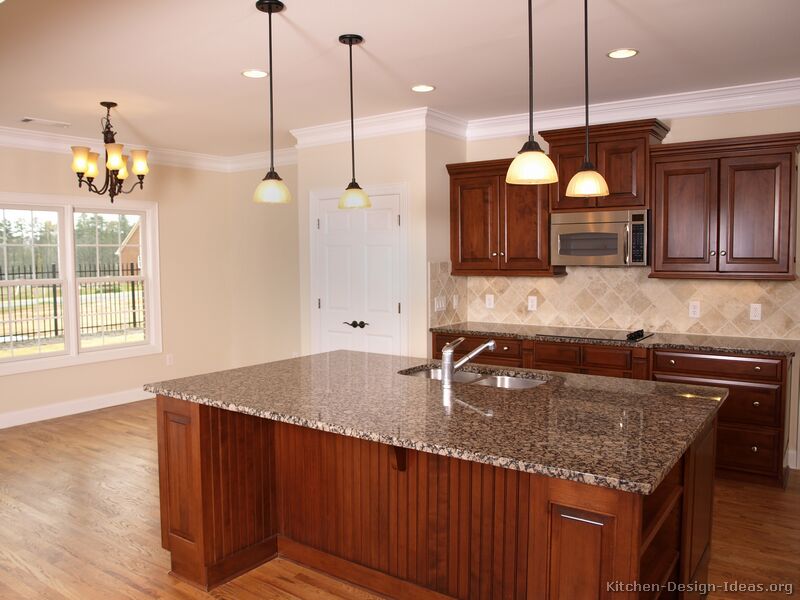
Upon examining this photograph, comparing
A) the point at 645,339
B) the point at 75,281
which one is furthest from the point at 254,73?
the point at 75,281

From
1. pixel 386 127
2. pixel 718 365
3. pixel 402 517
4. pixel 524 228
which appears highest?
A: pixel 386 127

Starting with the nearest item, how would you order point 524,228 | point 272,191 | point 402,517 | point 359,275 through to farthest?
Answer: 1. point 402,517
2. point 272,191
3. point 524,228
4. point 359,275

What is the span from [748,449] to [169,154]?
19.2ft

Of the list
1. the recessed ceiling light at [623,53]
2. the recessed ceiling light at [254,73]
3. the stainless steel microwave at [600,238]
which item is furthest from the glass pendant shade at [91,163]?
the recessed ceiling light at [623,53]

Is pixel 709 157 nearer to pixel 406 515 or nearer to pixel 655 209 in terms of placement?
pixel 655 209

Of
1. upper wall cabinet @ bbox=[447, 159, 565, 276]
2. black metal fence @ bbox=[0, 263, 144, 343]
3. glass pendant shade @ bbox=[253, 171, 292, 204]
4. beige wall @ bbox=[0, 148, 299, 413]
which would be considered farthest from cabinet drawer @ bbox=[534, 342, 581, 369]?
black metal fence @ bbox=[0, 263, 144, 343]

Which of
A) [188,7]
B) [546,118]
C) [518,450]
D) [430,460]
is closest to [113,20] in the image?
[188,7]

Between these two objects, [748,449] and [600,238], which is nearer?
[748,449]

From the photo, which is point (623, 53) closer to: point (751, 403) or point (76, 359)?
point (751, 403)

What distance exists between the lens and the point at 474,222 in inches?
208

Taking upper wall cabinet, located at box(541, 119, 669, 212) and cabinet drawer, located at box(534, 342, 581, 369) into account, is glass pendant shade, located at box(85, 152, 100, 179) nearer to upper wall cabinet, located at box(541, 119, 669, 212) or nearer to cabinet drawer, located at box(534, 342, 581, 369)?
upper wall cabinet, located at box(541, 119, 669, 212)

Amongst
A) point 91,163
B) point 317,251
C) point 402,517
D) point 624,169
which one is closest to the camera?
point 402,517

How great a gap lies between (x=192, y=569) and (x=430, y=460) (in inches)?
49.4

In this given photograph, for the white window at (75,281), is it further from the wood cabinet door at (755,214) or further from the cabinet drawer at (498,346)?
the wood cabinet door at (755,214)
